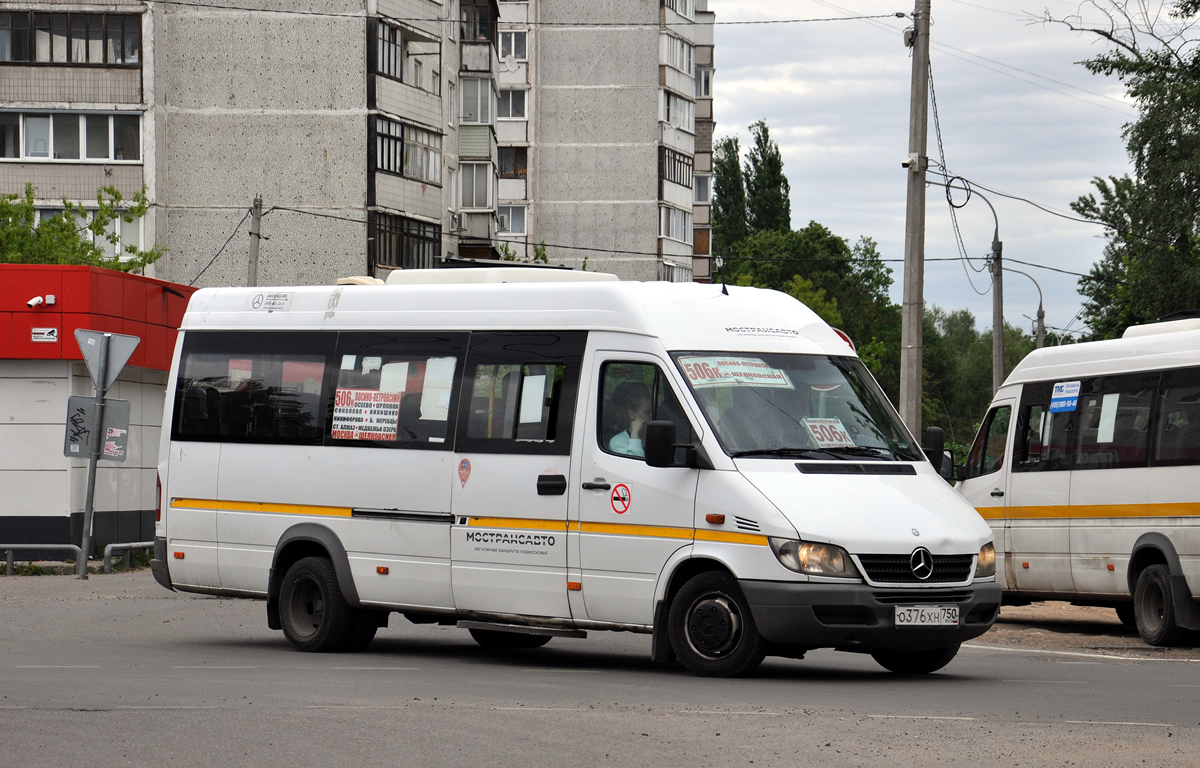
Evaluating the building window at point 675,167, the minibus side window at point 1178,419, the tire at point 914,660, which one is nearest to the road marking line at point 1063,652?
the minibus side window at point 1178,419

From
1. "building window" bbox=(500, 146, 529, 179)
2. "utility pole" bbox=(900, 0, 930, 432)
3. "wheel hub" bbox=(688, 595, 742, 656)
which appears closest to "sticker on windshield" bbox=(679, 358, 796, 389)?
"wheel hub" bbox=(688, 595, 742, 656)

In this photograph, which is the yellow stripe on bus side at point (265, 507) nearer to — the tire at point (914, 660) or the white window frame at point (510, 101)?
the tire at point (914, 660)

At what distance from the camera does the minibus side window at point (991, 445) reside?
18562 millimetres

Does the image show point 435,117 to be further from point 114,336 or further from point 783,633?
point 783,633

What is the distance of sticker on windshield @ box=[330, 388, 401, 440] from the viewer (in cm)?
1338

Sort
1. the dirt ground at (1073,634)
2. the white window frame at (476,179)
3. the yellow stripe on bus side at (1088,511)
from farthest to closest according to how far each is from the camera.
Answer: the white window frame at (476,179)
the yellow stripe on bus side at (1088,511)
the dirt ground at (1073,634)

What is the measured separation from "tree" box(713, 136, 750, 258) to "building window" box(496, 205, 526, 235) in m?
34.7

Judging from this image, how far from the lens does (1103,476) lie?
55.1ft

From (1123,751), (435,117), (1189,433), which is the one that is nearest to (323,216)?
(435,117)

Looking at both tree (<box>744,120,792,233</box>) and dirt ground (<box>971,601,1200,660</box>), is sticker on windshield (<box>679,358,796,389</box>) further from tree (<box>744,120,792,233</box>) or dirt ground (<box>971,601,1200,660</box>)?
tree (<box>744,120,792,233</box>)

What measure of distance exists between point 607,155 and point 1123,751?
6975 cm

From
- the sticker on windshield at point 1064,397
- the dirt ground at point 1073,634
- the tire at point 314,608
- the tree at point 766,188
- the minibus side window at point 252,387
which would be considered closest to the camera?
the tire at point 314,608

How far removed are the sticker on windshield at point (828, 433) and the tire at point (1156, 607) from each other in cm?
510

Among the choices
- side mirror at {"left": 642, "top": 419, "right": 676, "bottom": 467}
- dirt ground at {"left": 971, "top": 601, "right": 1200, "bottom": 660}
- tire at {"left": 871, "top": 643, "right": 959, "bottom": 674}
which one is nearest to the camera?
side mirror at {"left": 642, "top": 419, "right": 676, "bottom": 467}
